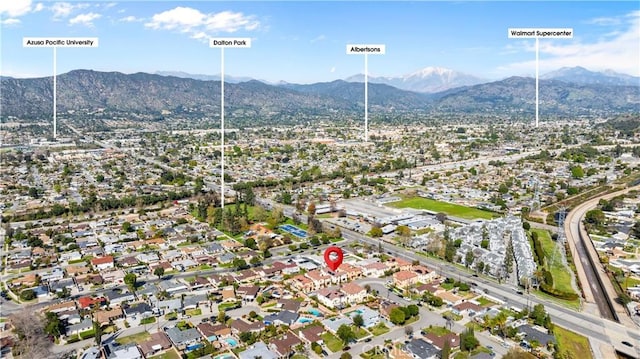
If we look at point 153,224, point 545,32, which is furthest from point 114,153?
point 545,32

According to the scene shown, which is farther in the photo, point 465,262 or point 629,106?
point 629,106

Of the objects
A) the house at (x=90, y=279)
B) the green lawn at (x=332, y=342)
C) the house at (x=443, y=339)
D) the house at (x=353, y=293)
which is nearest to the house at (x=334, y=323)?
the green lawn at (x=332, y=342)

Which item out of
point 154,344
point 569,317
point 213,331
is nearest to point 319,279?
point 213,331

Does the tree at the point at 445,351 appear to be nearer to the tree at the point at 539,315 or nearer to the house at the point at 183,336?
the tree at the point at 539,315

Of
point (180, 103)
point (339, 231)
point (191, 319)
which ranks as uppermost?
point (180, 103)

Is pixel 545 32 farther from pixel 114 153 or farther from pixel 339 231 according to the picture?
pixel 114 153

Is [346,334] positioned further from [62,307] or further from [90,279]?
[90,279]

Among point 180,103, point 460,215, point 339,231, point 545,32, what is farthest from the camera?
point 180,103
